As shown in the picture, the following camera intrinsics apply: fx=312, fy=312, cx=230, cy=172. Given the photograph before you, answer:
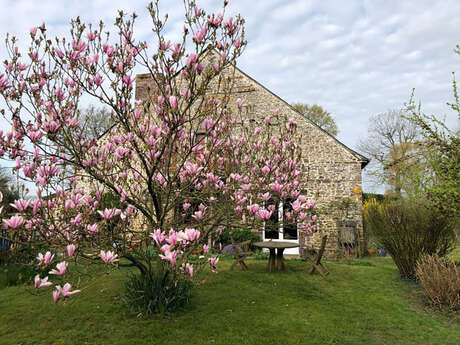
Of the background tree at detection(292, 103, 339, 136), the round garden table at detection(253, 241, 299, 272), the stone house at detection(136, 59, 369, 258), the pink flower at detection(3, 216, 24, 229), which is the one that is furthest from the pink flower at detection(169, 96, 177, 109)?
the background tree at detection(292, 103, 339, 136)

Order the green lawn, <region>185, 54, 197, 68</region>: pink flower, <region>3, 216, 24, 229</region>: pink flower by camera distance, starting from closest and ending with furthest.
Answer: <region>3, 216, 24, 229</region>: pink flower
<region>185, 54, 197, 68</region>: pink flower
the green lawn

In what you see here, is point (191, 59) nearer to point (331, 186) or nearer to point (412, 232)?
point (412, 232)

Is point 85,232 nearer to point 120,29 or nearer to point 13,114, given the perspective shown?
point 13,114

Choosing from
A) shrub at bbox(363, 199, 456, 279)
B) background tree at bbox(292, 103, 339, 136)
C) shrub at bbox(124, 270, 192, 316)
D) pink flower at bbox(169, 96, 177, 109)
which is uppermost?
background tree at bbox(292, 103, 339, 136)

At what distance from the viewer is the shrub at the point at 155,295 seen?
4.84 meters

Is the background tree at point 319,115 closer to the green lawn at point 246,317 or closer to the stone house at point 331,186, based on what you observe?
the stone house at point 331,186

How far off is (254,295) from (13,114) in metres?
4.94

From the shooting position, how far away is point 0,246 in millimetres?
8844

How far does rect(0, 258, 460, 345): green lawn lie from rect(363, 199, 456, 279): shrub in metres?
0.80

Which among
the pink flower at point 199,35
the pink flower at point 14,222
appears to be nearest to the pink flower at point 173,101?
the pink flower at point 199,35

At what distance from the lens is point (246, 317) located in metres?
4.98

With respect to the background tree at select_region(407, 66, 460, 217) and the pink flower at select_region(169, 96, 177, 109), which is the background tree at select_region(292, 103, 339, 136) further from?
the pink flower at select_region(169, 96, 177, 109)

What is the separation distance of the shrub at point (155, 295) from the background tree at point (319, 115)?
2538 centimetres

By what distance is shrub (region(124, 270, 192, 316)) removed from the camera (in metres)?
4.84
